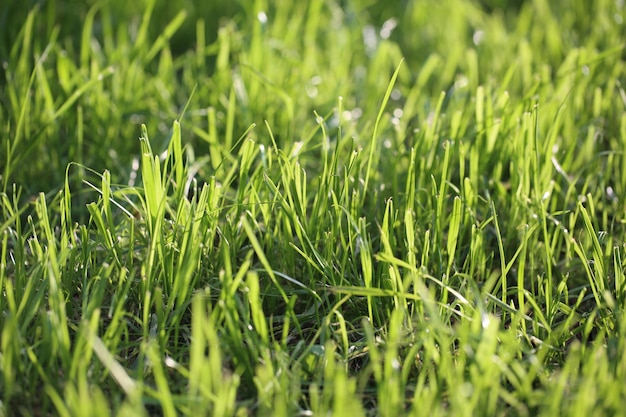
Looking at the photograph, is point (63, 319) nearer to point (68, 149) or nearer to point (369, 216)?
point (369, 216)

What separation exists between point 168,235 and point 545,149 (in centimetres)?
95

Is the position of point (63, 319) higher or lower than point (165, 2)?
lower

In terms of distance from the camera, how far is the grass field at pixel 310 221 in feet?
3.96

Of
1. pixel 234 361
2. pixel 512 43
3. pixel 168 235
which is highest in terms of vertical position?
pixel 512 43

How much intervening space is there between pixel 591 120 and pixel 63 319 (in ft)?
5.23

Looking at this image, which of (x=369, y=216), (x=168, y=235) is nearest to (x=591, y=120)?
(x=369, y=216)

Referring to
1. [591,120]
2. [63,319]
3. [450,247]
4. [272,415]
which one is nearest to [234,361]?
[272,415]

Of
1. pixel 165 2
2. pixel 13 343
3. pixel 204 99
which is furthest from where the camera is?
pixel 165 2

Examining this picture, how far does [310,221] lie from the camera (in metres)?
1.54

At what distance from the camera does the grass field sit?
1.21m

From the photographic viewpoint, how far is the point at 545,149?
5.82 ft

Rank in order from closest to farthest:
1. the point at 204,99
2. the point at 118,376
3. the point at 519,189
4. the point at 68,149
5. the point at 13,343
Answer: the point at 118,376, the point at 13,343, the point at 519,189, the point at 68,149, the point at 204,99

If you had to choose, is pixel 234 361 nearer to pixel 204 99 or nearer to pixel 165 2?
pixel 204 99

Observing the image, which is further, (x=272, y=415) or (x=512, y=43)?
(x=512, y=43)
